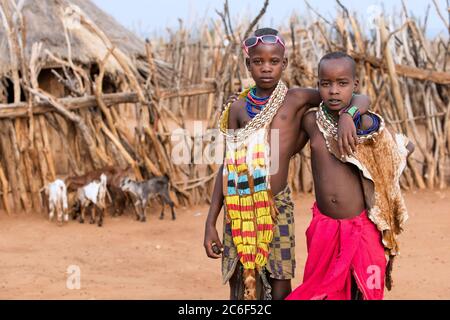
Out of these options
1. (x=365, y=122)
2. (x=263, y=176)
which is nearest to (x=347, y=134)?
(x=365, y=122)

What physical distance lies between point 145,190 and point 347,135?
4.34 meters

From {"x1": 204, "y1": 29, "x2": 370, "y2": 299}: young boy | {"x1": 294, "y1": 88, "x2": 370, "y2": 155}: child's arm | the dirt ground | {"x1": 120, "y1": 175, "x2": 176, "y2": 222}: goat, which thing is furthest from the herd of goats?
{"x1": 294, "y1": 88, "x2": 370, "y2": 155}: child's arm

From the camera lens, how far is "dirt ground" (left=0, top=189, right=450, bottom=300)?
4.41 m

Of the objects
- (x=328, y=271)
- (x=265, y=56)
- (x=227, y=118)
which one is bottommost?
(x=328, y=271)

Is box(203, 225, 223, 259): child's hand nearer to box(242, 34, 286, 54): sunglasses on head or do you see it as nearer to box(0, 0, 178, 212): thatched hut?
box(242, 34, 286, 54): sunglasses on head

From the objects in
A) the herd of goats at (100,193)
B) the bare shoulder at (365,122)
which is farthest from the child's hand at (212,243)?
the herd of goats at (100,193)

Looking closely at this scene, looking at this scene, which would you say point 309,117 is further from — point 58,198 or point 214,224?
point 58,198

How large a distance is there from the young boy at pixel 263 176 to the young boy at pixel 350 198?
0.34 feet

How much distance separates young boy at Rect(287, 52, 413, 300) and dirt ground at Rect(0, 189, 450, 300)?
1.66m

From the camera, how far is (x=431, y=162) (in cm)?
766

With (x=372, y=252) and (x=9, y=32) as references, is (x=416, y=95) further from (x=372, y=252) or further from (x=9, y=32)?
(x=372, y=252)

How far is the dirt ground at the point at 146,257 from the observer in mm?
4414
